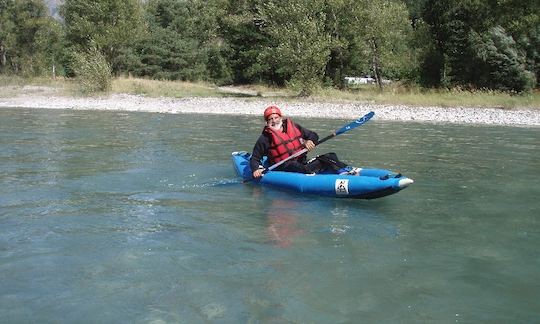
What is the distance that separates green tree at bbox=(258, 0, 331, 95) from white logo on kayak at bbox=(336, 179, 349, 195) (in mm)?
15718

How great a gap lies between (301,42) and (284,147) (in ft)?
50.3

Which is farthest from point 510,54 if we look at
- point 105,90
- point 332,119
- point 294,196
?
point 294,196

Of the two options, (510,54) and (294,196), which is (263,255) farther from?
(510,54)

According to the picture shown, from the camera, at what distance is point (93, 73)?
2198 centimetres

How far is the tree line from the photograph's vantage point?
21.4 meters

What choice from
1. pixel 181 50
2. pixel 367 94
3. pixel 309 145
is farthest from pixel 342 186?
pixel 181 50

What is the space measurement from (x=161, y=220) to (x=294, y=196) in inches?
65.1

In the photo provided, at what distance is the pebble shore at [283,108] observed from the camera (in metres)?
15.7

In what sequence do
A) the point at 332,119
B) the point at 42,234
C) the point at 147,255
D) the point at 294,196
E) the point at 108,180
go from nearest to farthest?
1. the point at 147,255
2. the point at 42,234
3. the point at 294,196
4. the point at 108,180
5. the point at 332,119

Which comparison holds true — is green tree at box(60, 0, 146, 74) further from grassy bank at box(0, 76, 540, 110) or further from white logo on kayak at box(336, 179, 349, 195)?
white logo on kayak at box(336, 179, 349, 195)

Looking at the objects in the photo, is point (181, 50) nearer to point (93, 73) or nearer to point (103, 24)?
point (103, 24)

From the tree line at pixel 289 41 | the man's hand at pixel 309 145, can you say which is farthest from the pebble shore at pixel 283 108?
the man's hand at pixel 309 145

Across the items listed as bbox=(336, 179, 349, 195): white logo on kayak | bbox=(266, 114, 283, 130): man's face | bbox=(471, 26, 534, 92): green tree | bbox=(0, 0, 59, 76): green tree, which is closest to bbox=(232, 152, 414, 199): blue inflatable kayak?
bbox=(336, 179, 349, 195): white logo on kayak

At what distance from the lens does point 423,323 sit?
322 cm
